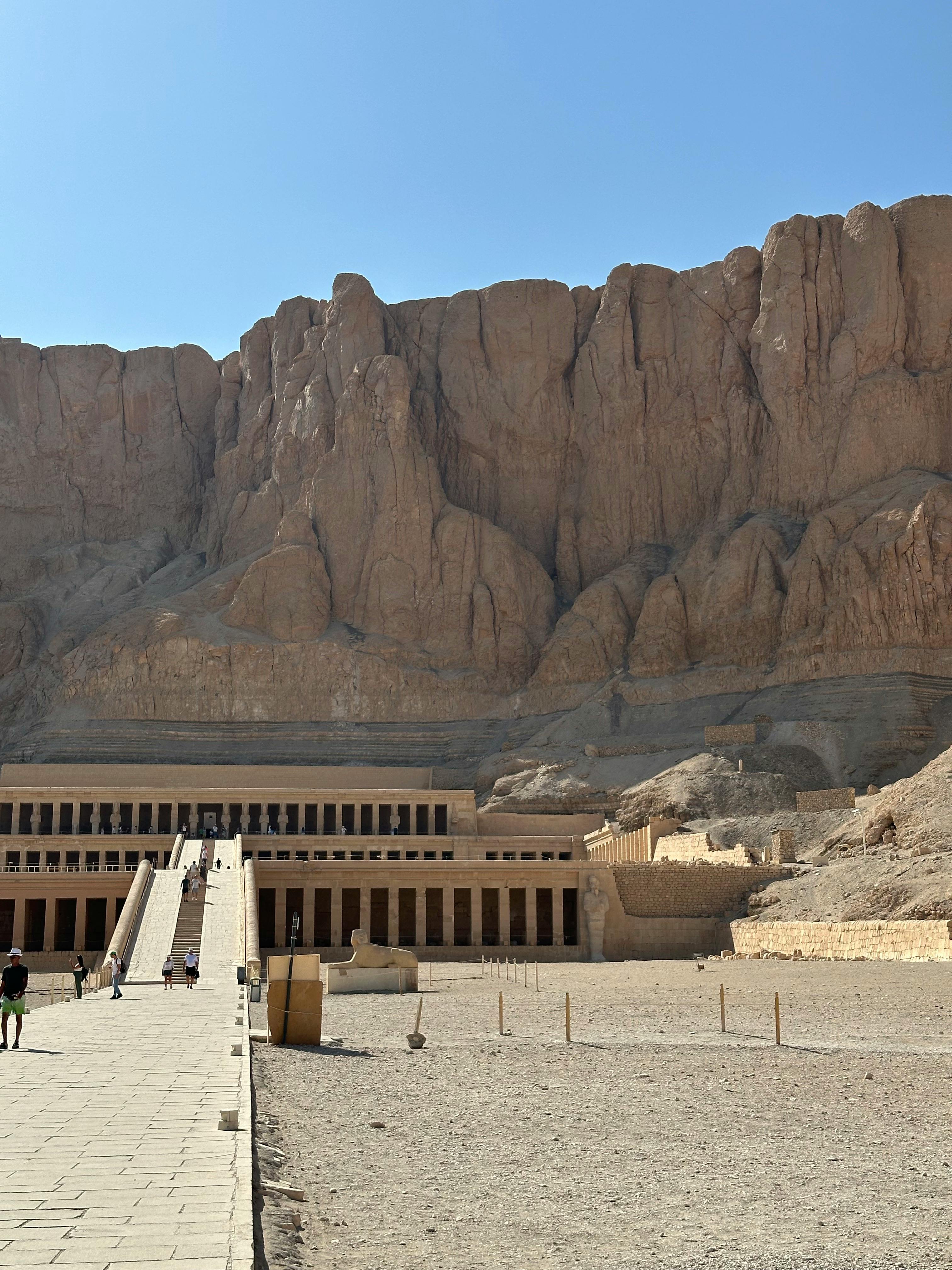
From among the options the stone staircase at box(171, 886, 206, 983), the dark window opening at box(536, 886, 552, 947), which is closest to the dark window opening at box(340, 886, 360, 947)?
the dark window opening at box(536, 886, 552, 947)

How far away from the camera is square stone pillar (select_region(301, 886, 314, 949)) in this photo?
52.5m

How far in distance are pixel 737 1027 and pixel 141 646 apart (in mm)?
75316

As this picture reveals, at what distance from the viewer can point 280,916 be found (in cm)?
5316

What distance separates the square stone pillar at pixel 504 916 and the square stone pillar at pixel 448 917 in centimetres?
179

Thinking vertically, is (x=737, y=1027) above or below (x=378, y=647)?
below

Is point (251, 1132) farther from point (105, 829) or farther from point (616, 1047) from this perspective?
point (105, 829)

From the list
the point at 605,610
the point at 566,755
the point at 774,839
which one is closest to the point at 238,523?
the point at 605,610

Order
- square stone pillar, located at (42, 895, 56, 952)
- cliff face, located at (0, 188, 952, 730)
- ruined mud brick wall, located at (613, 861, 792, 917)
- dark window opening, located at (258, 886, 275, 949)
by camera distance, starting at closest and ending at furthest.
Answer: square stone pillar, located at (42, 895, 56, 952)
ruined mud brick wall, located at (613, 861, 792, 917)
dark window opening, located at (258, 886, 275, 949)
cliff face, located at (0, 188, 952, 730)

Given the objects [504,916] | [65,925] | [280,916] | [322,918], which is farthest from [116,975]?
[65,925]

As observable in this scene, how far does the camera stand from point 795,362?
94812 millimetres

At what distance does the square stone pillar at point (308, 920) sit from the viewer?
5253 cm

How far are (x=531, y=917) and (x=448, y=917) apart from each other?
318 cm

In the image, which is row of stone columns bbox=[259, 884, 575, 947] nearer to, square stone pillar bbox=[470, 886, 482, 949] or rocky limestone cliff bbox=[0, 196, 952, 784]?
square stone pillar bbox=[470, 886, 482, 949]

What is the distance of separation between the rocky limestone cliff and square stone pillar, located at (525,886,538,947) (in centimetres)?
2881
